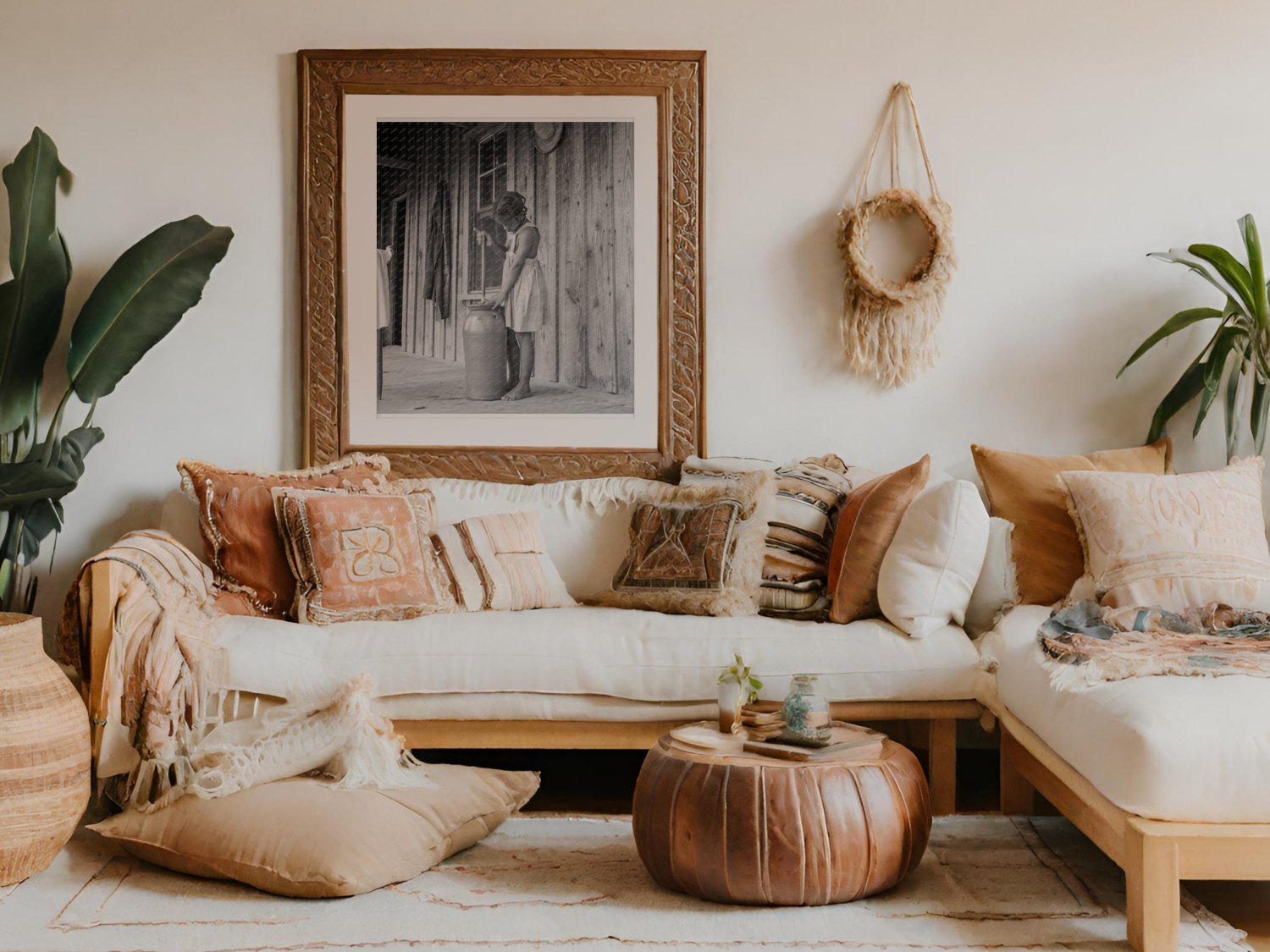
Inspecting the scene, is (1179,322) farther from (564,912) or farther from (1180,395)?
(564,912)

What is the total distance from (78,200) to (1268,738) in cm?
364

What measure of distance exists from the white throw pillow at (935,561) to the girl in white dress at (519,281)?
1.39m

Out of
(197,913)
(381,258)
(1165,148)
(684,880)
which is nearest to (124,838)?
(197,913)

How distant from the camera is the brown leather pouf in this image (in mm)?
2160

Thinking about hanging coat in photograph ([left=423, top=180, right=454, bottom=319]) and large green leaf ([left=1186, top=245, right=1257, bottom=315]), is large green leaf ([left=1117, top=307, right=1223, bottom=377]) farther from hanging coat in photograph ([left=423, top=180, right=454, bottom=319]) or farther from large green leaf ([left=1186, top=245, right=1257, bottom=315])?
hanging coat in photograph ([left=423, top=180, right=454, bottom=319])

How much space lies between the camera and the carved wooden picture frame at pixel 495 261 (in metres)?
3.70

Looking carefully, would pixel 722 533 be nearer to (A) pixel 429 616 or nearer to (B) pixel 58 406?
(A) pixel 429 616

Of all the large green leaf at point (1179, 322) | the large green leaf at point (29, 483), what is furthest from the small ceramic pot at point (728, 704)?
the large green leaf at point (1179, 322)

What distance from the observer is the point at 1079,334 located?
12.2ft

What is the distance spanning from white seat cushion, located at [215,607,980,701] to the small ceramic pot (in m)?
0.39

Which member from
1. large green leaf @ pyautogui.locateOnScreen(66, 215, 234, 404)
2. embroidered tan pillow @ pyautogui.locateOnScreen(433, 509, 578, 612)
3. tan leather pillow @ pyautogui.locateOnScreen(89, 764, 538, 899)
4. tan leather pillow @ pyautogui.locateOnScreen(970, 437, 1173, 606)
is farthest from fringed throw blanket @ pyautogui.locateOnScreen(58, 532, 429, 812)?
tan leather pillow @ pyautogui.locateOnScreen(970, 437, 1173, 606)

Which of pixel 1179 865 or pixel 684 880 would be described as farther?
pixel 684 880

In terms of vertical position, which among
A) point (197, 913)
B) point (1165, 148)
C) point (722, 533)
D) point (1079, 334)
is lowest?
point (197, 913)

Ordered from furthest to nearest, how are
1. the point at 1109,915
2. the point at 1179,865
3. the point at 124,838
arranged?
the point at 124,838 → the point at 1109,915 → the point at 1179,865
